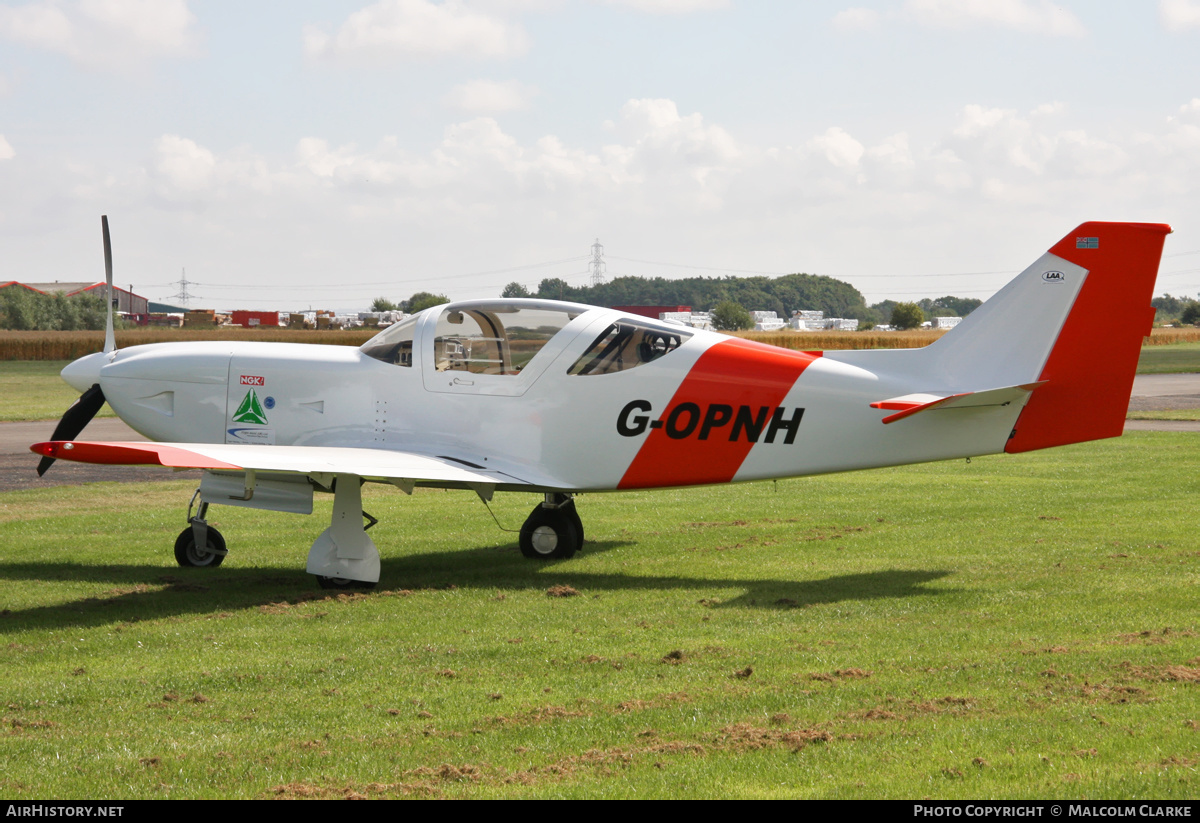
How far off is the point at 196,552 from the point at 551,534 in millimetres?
3590

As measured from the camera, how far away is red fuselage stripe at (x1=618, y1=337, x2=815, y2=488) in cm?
966

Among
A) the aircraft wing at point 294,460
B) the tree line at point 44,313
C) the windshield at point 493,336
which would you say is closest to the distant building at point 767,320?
the tree line at point 44,313

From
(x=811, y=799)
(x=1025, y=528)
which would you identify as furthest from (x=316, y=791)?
(x=1025, y=528)

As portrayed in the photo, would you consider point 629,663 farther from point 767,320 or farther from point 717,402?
point 767,320

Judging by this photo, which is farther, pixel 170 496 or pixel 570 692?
pixel 170 496

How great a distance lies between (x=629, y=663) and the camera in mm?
6742

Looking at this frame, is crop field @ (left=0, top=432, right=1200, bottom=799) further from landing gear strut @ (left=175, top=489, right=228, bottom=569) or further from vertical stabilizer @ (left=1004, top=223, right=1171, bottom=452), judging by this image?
vertical stabilizer @ (left=1004, top=223, right=1171, bottom=452)

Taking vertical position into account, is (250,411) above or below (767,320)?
below

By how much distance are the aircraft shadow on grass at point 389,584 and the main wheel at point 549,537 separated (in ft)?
0.69

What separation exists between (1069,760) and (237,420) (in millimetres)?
8313

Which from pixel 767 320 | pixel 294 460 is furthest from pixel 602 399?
pixel 767 320

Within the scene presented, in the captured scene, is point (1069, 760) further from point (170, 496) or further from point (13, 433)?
point (13, 433)

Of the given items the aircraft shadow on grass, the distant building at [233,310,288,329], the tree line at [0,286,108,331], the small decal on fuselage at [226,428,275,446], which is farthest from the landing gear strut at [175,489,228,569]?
the distant building at [233,310,288,329]

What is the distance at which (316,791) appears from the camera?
4656 mm
